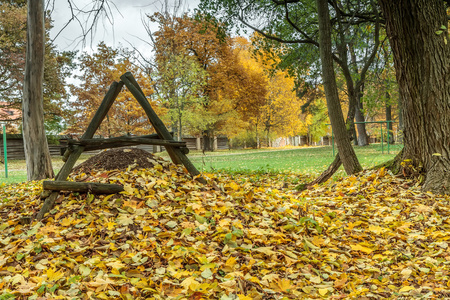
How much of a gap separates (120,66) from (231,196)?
1621 centimetres

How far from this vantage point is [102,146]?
13.4 feet

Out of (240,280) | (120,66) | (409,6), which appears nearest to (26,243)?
(240,280)

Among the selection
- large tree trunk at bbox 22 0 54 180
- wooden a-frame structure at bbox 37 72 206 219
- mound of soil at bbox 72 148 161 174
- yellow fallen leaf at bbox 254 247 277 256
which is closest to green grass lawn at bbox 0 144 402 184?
wooden a-frame structure at bbox 37 72 206 219

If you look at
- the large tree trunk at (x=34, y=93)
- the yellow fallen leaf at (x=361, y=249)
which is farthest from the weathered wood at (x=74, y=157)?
the large tree trunk at (x=34, y=93)

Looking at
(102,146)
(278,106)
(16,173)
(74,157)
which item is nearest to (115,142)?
(102,146)

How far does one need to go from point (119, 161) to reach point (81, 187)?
922 mm

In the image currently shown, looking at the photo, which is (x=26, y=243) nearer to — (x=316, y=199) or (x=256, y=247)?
(x=256, y=247)

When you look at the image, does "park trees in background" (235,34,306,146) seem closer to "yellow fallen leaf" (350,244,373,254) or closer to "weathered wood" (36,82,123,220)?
"weathered wood" (36,82,123,220)

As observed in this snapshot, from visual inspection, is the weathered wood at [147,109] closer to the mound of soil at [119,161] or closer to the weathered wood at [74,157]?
the weathered wood at [74,157]

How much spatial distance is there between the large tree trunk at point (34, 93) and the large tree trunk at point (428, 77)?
6421 millimetres

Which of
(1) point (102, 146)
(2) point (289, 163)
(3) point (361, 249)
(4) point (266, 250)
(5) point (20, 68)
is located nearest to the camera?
(4) point (266, 250)

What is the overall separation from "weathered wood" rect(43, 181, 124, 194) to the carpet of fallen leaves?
87 mm

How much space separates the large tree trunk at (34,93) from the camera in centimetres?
656

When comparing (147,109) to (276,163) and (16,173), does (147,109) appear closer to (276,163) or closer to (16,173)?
(276,163)
